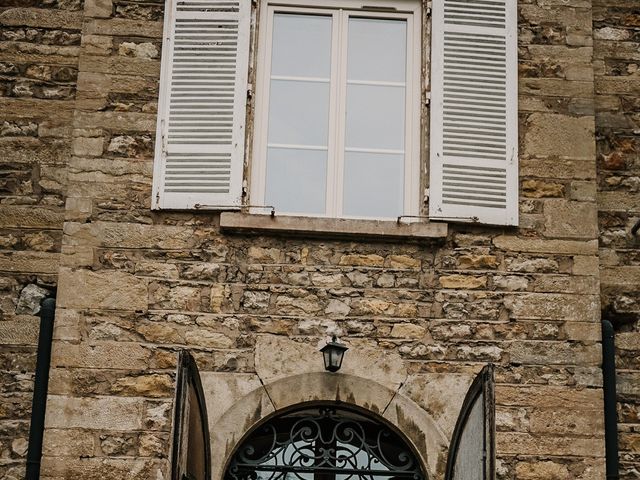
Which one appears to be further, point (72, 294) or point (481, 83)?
point (481, 83)

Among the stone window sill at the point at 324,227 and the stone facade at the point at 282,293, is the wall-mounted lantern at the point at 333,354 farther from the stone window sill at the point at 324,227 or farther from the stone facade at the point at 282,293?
the stone window sill at the point at 324,227

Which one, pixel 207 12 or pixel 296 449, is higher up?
pixel 207 12

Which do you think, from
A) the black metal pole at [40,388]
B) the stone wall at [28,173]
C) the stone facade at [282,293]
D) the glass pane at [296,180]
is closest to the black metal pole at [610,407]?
the stone facade at [282,293]

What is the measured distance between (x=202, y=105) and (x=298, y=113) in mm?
610

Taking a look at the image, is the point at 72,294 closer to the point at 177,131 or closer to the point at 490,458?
the point at 177,131

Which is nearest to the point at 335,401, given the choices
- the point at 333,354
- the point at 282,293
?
the point at 333,354

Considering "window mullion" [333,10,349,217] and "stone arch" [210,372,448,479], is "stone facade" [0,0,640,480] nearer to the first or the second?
"stone arch" [210,372,448,479]

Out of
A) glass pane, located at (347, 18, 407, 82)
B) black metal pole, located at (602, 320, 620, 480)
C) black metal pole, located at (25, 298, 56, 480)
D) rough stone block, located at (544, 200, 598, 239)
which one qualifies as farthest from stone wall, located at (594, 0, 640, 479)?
black metal pole, located at (25, 298, 56, 480)

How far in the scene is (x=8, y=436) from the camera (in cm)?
773

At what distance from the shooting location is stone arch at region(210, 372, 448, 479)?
24.4 feet

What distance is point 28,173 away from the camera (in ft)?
27.3

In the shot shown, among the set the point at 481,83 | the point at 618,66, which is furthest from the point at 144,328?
the point at 618,66

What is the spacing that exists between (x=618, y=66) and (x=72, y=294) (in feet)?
12.8

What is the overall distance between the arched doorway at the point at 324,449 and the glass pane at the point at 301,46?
7.19 feet
